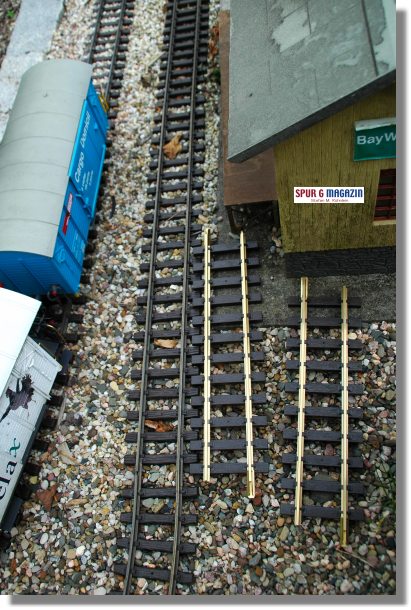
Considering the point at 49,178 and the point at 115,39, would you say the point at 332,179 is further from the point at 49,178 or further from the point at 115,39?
the point at 115,39

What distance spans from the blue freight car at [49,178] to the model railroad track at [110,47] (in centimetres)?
188

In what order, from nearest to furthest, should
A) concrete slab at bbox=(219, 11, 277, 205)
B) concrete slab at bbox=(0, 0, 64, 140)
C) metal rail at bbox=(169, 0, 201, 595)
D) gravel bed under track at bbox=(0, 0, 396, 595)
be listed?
gravel bed under track at bbox=(0, 0, 396, 595)
metal rail at bbox=(169, 0, 201, 595)
concrete slab at bbox=(219, 11, 277, 205)
concrete slab at bbox=(0, 0, 64, 140)

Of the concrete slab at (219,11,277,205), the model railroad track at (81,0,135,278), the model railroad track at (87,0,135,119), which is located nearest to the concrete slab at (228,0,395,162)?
the concrete slab at (219,11,277,205)

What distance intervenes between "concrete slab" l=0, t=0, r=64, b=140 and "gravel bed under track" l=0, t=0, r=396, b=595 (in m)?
7.28

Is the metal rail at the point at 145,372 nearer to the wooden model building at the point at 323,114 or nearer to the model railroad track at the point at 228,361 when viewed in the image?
the model railroad track at the point at 228,361

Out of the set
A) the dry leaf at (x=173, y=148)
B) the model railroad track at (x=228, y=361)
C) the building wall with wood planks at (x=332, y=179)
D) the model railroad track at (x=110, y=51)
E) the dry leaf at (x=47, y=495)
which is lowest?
the dry leaf at (x=47, y=495)

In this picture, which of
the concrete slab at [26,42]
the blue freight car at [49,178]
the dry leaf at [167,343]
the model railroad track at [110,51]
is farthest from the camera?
the concrete slab at [26,42]

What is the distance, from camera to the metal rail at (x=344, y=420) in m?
7.51

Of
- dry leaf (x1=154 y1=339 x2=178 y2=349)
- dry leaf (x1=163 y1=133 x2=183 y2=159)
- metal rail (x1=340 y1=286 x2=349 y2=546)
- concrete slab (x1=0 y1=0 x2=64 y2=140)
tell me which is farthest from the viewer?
concrete slab (x1=0 y1=0 x2=64 y2=140)

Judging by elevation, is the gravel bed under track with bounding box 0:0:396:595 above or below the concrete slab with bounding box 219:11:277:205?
below

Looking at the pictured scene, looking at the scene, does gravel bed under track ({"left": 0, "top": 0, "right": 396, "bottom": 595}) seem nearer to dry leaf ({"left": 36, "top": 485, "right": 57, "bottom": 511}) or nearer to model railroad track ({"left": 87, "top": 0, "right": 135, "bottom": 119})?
dry leaf ({"left": 36, "top": 485, "right": 57, "bottom": 511})

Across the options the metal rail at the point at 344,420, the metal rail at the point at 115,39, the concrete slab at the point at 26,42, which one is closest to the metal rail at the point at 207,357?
the metal rail at the point at 344,420

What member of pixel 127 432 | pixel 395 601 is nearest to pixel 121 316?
pixel 127 432

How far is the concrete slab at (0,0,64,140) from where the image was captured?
48.0 feet
